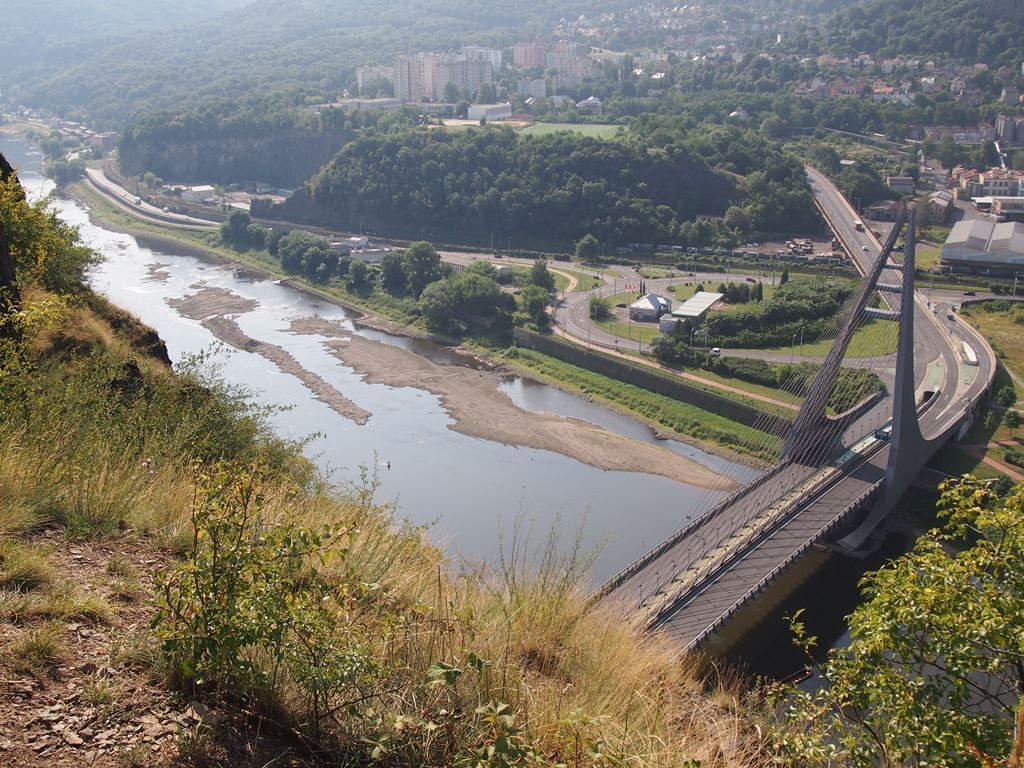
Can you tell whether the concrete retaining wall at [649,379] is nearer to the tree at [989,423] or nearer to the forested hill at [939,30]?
the tree at [989,423]

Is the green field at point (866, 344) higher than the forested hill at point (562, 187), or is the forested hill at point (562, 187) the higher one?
the forested hill at point (562, 187)

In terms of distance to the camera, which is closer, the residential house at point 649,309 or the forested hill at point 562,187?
the residential house at point 649,309

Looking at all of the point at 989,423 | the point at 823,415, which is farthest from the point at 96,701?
the point at 989,423

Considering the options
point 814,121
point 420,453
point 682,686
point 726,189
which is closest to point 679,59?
point 814,121

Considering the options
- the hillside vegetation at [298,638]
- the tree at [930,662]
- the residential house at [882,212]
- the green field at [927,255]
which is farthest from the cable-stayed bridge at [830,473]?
the residential house at [882,212]

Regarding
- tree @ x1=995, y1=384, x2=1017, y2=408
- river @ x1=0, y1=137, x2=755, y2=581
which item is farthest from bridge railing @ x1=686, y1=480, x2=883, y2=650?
tree @ x1=995, y1=384, x2=1017, y2=408

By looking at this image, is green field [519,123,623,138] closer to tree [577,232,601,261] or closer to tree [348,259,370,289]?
tree [577,232,601,261]
